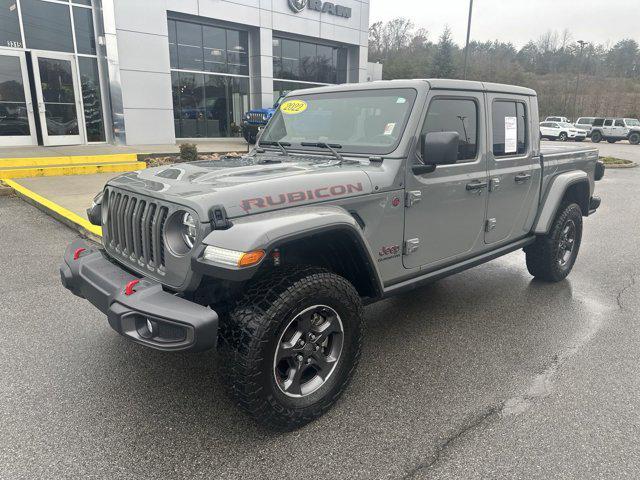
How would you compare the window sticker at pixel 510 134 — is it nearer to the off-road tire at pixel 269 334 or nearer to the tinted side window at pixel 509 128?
the tinted side window at pixel 509 128

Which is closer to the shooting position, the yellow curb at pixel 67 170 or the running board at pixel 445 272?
the running board at pixel 445 272

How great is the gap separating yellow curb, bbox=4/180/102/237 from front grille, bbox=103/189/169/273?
267cm

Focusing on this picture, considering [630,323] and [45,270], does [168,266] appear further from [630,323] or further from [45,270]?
[630,323]

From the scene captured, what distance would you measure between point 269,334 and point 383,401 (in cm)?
100

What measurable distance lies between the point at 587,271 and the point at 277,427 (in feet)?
15.0

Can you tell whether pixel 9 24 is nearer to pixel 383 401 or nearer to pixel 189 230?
pixel 189 230

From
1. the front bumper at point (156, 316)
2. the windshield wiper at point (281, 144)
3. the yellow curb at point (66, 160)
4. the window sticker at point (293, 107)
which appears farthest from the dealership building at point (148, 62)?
the front bumper at point (156, 316)

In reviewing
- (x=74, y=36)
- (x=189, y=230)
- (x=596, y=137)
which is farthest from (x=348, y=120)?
(x=596, y=137)

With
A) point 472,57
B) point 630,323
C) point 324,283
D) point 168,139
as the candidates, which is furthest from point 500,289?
point 472,57

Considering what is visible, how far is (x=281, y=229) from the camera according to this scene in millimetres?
2350

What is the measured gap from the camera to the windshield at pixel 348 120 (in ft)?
10.6

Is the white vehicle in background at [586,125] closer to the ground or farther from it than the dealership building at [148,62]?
closer to the ground

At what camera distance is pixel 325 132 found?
3598mm

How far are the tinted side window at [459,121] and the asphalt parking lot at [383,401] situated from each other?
4.91ft
